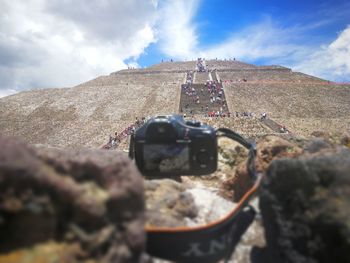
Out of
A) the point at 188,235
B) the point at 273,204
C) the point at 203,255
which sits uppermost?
the point at 273,204

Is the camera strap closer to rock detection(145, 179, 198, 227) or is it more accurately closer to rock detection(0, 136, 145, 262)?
rock detection(145, 179, 198, 227)

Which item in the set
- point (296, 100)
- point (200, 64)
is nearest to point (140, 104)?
point (296, 100)

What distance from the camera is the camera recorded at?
7.08 metres

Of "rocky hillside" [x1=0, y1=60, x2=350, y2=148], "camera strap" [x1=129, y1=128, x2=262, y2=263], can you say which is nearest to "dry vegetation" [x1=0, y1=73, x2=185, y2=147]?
"rocky hillside" [x1=0, y1=60, x2=350, y2=148]

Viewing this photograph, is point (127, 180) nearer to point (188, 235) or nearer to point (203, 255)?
point (188, 235)

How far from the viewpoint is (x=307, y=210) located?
10.6 feet

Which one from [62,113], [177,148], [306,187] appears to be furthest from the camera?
[62,113]

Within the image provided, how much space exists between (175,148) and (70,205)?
471 centimetres

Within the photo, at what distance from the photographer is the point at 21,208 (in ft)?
7.45

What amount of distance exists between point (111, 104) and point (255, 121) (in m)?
29.3

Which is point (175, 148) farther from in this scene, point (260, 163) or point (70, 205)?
point (70, 205)

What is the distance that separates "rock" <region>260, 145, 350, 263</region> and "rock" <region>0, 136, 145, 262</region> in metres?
1.90

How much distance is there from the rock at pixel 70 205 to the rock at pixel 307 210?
1905mm

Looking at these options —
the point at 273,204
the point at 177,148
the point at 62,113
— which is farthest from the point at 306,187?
the point at 62,113
